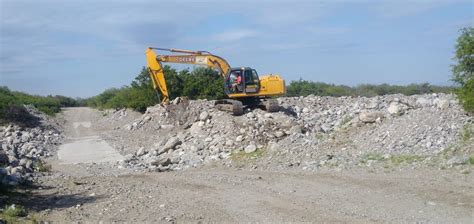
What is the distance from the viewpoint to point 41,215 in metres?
10.2

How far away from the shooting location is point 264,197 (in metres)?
11.2

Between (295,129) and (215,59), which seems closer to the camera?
(295,129)

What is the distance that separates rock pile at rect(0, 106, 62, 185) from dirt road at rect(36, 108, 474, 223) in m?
0.90

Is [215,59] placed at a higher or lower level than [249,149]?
higher

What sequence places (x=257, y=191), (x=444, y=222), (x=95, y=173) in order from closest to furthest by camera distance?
1. (x=444, y=222)
2. (x=257, y=191)
3. (x=95, y=173)

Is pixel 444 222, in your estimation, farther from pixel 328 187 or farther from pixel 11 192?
pixel 11 192

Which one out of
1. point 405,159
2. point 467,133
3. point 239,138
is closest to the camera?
point 405,159

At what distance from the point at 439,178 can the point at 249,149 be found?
7.49m

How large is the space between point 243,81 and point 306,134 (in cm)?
679

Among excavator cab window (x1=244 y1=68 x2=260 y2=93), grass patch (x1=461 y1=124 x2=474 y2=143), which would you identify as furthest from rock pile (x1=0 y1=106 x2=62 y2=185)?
grass patch (x1=461 y1=124 x2=474 y2=143)

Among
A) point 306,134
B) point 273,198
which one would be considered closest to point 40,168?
point 306,134

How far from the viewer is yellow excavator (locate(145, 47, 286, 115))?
82.5ft

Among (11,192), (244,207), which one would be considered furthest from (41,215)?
(244,207)

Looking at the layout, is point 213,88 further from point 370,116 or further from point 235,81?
point 370,116
